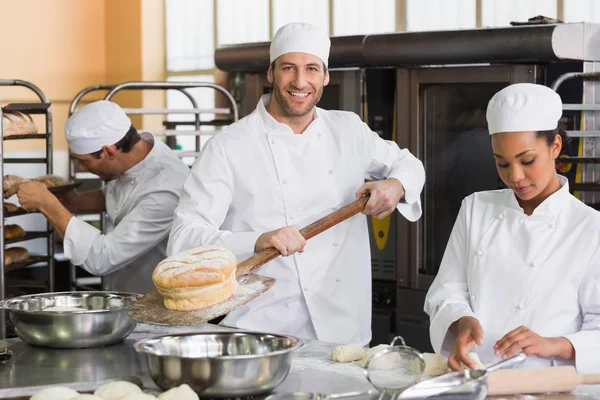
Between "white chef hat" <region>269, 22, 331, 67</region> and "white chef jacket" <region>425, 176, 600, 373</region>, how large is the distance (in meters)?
0.73

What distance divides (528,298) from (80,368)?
102 cm

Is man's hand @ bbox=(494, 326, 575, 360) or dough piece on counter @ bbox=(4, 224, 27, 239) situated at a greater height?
dough piece on counter @ bbox=(4, 224, 27, 239)

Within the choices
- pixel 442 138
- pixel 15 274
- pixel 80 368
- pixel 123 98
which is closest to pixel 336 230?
pixel 80 368

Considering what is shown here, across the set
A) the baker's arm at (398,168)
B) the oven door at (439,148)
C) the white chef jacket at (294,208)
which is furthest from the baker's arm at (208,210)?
the oven door at (439,148)

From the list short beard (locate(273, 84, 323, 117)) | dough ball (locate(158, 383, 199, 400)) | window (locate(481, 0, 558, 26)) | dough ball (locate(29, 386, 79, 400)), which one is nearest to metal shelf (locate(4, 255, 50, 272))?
short beard (locate(273, 84, 323, 117))

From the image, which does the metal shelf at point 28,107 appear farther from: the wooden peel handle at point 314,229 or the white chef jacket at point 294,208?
the wooden peel handle at point 314,229

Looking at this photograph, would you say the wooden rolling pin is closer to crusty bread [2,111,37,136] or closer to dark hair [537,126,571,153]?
dark hair [537,126,571,153]

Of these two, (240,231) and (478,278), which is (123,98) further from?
(478,278)

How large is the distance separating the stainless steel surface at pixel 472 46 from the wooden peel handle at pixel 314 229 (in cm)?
138

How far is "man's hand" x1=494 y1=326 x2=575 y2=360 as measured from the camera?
1795 mm

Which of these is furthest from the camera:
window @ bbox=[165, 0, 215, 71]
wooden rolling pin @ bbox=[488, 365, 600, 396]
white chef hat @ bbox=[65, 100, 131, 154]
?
window @ bbox=[165, 0, 215, 71]

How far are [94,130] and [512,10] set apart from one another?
2385 millimetres

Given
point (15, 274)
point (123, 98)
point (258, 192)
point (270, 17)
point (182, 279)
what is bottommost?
point (15, 274)

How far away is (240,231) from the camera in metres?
2.57
